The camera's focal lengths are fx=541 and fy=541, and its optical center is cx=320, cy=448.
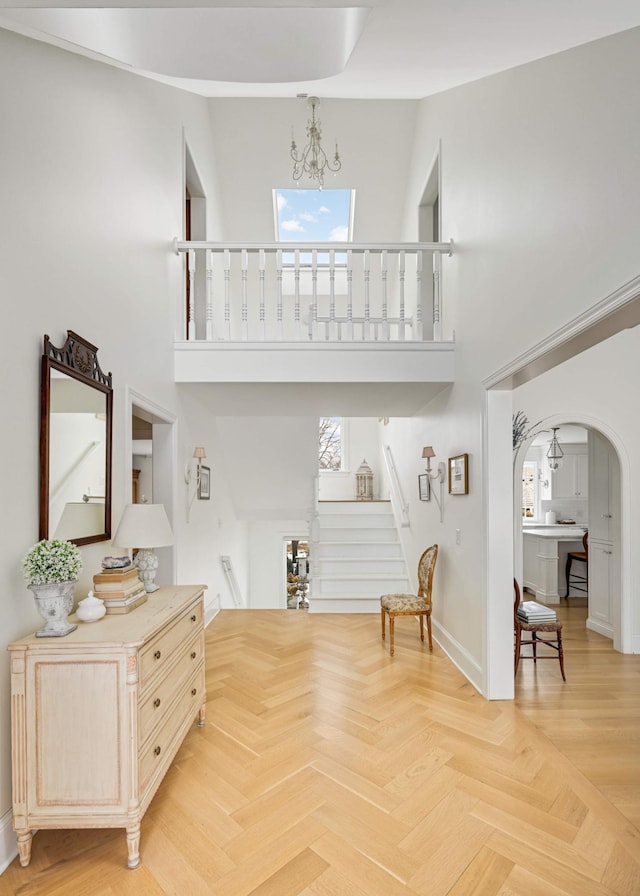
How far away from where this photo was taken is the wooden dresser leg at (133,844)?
2.05 m

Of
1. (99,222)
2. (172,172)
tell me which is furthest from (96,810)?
(172,172)

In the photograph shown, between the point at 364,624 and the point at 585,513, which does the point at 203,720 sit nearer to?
the point at 364,624

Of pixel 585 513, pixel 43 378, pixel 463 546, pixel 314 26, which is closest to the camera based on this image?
pixel 314 26

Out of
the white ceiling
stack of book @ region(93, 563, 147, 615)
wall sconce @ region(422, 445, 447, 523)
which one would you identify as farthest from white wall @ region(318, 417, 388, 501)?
the white ceiling

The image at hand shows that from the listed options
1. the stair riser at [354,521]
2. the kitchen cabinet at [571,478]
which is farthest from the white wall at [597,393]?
the kitchen cabinet at [571,478]

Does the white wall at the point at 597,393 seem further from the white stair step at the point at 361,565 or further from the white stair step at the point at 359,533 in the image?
the white stair step at the point at 359,533

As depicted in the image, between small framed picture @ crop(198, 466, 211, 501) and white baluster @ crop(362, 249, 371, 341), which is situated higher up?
white baluster @ crop(362, 249, 371, 341)

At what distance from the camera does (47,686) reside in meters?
2.02

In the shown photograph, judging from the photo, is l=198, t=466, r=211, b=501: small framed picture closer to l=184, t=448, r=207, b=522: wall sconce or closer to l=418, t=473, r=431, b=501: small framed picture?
l=184, t=448, r=207, b=522: wall sconce

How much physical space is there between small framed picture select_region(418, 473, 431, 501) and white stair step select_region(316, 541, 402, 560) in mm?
1196

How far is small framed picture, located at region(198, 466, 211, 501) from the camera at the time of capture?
222 inches

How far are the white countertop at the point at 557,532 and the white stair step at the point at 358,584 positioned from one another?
2098mm

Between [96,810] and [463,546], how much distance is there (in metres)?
3.11

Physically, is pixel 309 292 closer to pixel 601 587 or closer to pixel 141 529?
pixel 601 587
